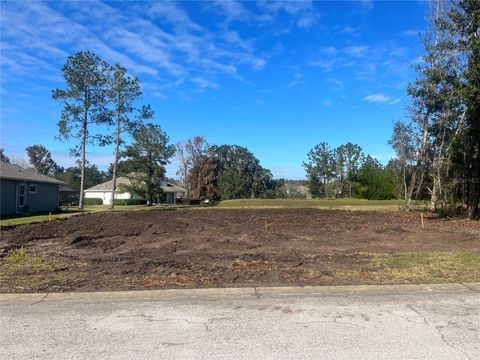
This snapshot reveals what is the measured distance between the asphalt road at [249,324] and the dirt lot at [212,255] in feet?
3.01

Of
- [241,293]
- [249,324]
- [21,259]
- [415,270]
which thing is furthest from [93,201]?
[249,324]

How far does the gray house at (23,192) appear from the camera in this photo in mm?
28125

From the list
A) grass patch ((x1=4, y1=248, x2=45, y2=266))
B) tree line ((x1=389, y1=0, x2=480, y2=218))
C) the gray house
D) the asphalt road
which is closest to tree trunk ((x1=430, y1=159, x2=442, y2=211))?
tree line ((x1=389, y1=0, x2=480, y2=218))

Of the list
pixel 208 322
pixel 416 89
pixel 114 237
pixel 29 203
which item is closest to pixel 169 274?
pixel 208 322

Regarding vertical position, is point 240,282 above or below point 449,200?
below

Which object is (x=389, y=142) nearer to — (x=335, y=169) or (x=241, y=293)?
(x=335, y=169)

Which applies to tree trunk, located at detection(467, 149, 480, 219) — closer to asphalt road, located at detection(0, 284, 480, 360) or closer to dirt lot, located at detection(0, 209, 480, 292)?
dirt lot, located at detection(0, 209, 480, 292)

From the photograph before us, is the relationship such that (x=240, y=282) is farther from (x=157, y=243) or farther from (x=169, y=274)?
(x=157, y=243)

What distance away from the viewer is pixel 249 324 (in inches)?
189

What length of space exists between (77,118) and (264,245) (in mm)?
33496

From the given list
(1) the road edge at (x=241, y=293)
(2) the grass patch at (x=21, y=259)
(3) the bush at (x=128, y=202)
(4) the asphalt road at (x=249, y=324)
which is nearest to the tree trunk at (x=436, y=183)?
(1) the road edge at (x=241, y=293)

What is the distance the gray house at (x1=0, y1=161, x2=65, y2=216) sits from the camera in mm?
28125

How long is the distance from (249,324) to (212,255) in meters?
5.56

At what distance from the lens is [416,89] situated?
22.4 meters
